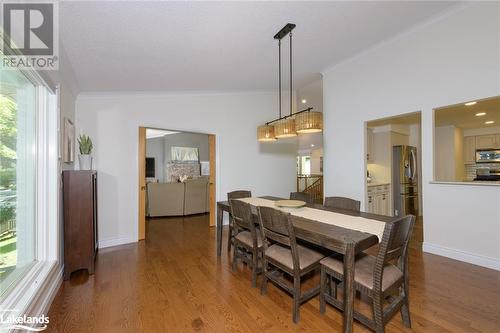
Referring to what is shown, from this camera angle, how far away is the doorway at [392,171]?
4.72 meters

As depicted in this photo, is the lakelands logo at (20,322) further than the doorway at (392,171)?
Result: No

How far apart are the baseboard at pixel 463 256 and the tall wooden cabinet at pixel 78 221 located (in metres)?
4.24

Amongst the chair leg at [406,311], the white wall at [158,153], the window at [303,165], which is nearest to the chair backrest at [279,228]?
the chair leg at [406,311]

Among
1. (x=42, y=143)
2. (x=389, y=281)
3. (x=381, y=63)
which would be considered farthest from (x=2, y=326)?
(x=381, y=63)

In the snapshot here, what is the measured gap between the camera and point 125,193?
3783 mm

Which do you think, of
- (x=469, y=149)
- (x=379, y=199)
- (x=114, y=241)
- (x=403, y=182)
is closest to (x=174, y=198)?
(x=114, y=241)

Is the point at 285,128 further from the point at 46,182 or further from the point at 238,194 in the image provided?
the point at 46,182

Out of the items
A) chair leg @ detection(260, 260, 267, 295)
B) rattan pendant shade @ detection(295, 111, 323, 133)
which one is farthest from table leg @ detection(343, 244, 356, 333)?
rattan pendant shade @ detection(295, 111, 323, 133)

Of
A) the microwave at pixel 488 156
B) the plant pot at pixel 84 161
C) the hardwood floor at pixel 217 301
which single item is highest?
the microwave at pixel 488 156

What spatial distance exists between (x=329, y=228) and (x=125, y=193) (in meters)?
3.34

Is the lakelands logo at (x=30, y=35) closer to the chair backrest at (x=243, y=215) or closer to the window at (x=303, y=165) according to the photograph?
the chair backrest at (x=243, y=215)

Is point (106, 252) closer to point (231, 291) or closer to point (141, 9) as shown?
point (231, 291)

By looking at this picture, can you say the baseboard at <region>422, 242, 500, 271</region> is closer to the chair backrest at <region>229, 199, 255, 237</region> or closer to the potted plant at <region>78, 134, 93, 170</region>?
the chair backrest at <region>229, 199, 255, 237</region>

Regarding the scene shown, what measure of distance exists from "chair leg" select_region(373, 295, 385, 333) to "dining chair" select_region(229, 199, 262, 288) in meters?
1.09
